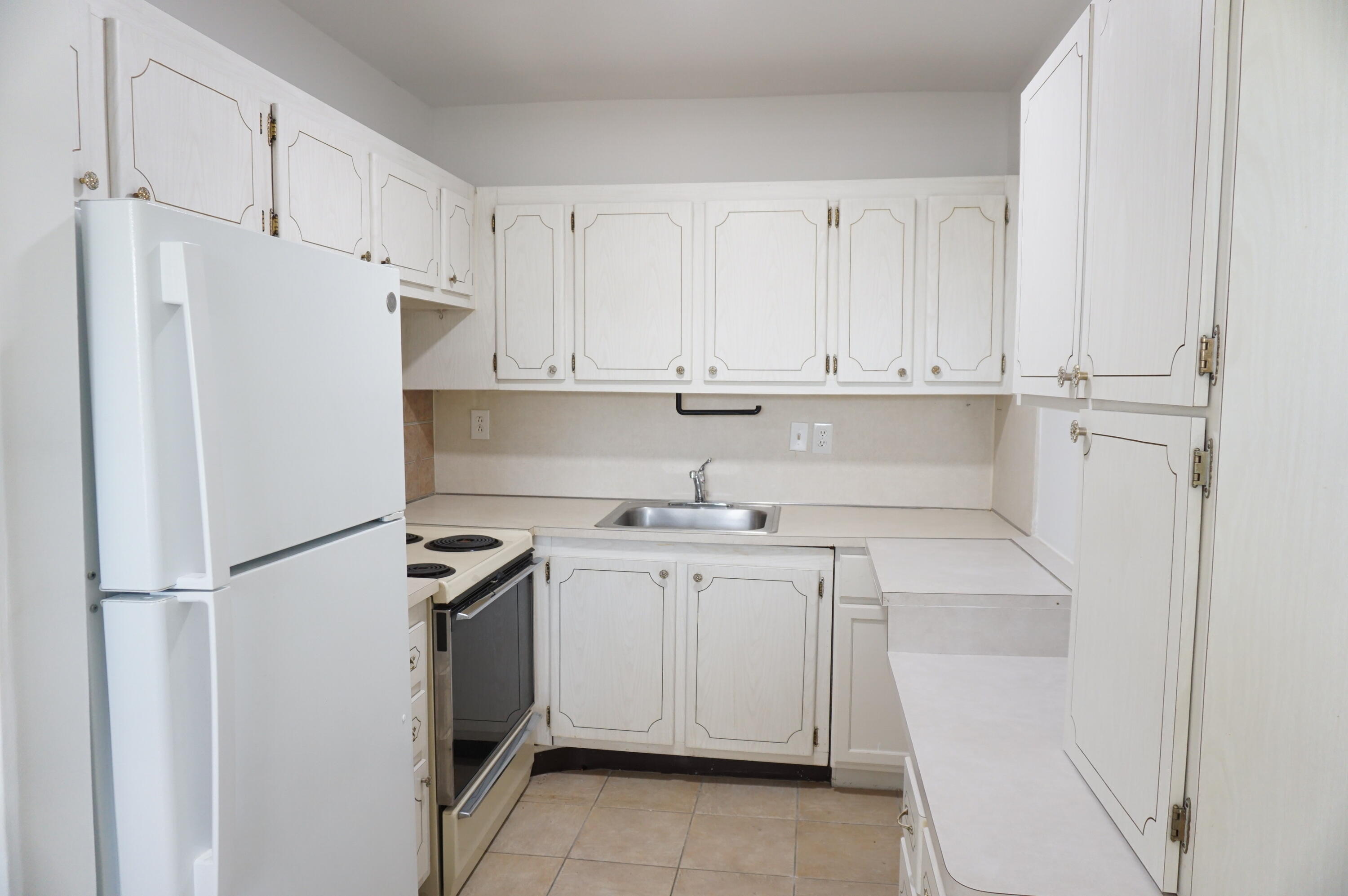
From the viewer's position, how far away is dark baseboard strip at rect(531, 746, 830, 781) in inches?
112

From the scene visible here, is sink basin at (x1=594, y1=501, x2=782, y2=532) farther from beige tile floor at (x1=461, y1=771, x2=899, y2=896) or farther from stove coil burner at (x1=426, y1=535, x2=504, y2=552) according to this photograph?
beige tile floor at (x1=461, y1=771, x2=899, y2=896)

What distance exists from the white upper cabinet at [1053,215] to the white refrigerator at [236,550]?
125cm

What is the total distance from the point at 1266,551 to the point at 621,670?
2.25 meters

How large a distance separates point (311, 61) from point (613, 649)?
2.21 metres

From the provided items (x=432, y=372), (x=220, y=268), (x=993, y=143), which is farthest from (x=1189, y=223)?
(x=432, y=372)

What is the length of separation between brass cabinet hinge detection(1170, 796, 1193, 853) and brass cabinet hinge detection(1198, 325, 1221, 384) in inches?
18.9

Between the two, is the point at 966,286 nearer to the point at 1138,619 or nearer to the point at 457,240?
the point at 457,240

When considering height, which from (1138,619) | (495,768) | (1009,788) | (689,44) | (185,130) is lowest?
(495,768)

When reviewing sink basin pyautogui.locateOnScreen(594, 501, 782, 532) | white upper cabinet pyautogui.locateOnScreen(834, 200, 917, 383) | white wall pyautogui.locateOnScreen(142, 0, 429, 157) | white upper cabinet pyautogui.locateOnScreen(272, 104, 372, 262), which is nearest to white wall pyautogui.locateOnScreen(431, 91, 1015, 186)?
white wall pyautogui.locateOnScreen(142, 0, 429, 157)

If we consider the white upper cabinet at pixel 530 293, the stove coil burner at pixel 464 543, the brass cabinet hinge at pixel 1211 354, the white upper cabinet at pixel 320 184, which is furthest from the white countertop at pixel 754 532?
the brass cabinet hinge at pixel 1211 354

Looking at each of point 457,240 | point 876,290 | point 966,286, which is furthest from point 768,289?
point 457,240

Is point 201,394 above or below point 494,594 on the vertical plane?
above

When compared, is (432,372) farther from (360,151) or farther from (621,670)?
(621,670)

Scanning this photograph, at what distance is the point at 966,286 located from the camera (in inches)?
110
